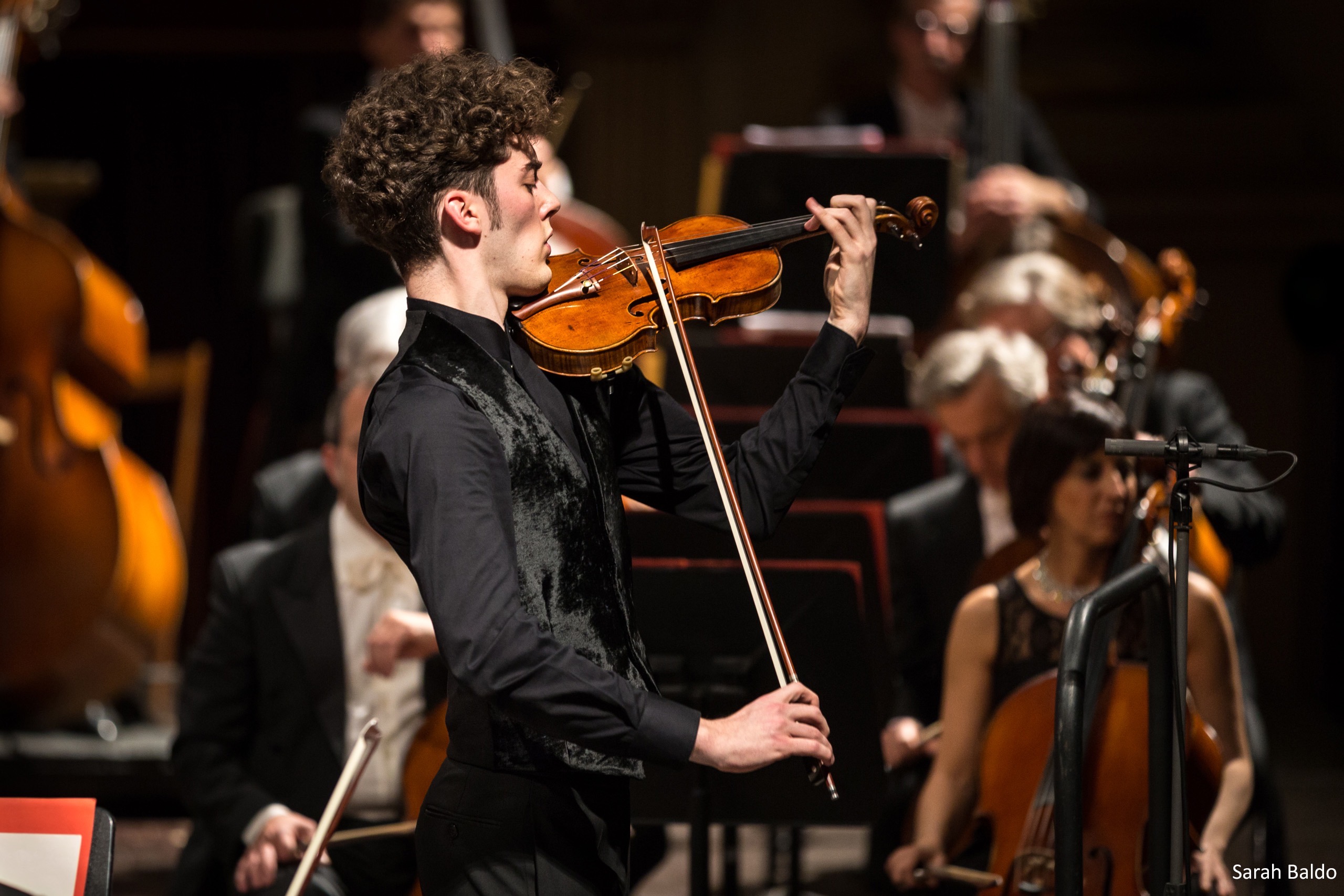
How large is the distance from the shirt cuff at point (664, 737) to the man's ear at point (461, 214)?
477mm

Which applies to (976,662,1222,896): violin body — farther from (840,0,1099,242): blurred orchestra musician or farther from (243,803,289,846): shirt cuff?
(840,0,1099,242): blurred orchestra musician

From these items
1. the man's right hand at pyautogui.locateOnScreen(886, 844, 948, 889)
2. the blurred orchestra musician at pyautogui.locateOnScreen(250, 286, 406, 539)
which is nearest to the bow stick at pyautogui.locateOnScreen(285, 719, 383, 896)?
the man's right hand at pyautogui.locateOnScreen(886, 844, 948, 889)

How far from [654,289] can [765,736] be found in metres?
0.48

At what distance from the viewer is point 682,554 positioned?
95.2 inches

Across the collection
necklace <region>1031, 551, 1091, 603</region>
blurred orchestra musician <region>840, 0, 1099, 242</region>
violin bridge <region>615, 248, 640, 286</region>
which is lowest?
necklace <region>1031, 551, 1091, 603</region>

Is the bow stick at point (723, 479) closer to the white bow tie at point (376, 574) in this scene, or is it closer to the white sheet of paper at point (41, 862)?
the white sheet of paper at point (41, 862)

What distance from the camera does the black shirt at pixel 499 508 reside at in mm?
1342

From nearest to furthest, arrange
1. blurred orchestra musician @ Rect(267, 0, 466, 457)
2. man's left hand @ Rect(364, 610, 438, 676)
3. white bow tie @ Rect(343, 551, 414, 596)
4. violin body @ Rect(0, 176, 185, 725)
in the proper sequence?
man's left hand @ Rect(364, 610, 438, 676) < white bow tie @ Rect(343, 551, 414, 596) < violin body @ Rect(0, 176, 185, 725) < blurred orchestra musician @ Rect(267, 0, 466, 457)

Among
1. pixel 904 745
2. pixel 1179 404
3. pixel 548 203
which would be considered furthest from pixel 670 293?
pixel 1179 404

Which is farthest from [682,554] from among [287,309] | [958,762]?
[287,309]

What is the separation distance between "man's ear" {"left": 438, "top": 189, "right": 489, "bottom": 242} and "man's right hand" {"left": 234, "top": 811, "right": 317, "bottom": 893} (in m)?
1.07

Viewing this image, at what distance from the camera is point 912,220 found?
5.43 ft

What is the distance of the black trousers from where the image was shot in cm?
144

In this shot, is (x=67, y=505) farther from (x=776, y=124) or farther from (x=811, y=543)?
(x=776, y=124)
